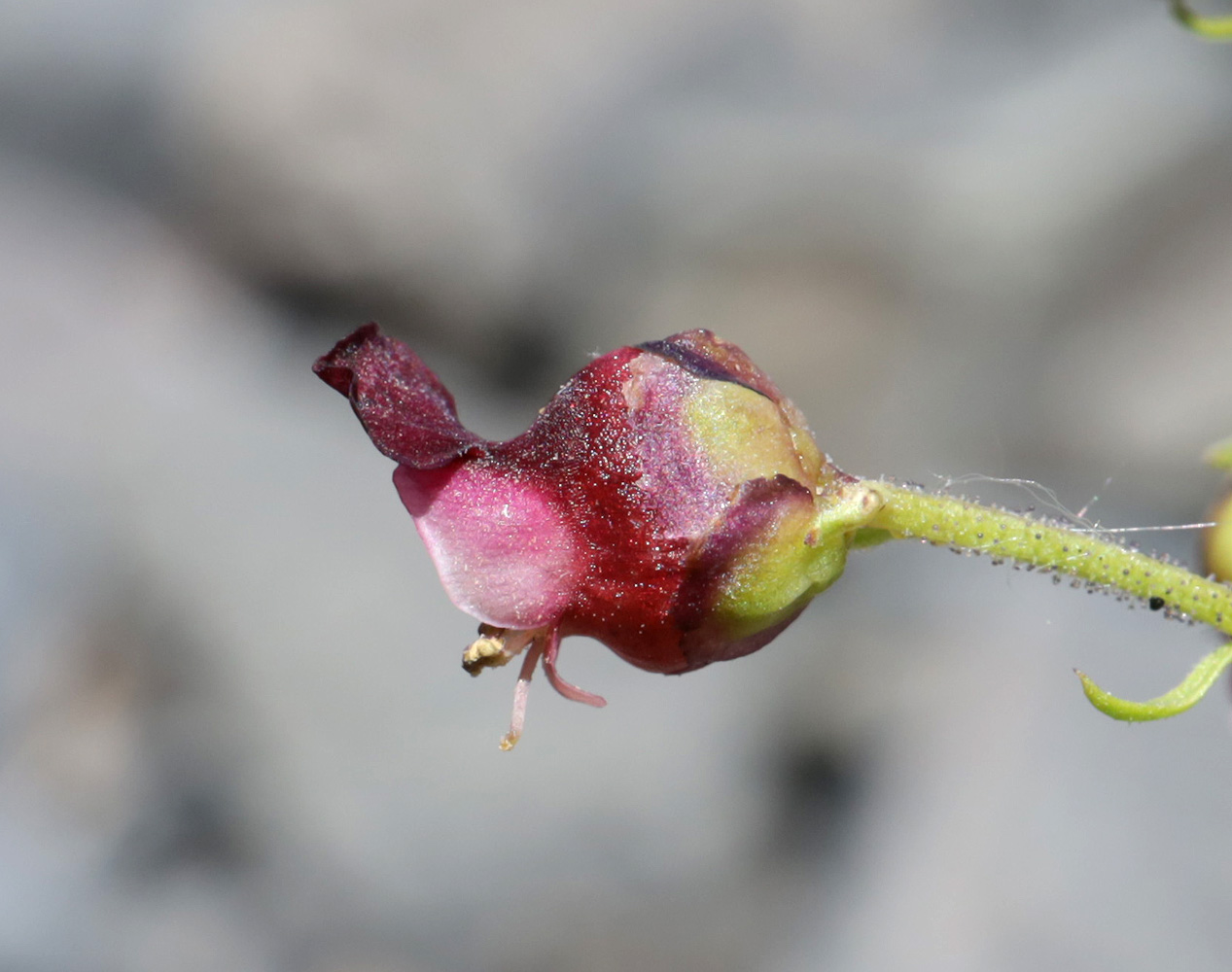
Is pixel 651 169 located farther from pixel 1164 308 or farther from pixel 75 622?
pixel 75 622

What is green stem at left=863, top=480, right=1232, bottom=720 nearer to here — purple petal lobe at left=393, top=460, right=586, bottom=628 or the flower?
the flower

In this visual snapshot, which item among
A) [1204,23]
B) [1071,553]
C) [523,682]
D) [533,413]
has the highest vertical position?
[533,413]

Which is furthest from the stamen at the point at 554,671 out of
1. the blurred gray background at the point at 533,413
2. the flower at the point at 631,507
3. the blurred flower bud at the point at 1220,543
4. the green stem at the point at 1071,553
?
the blurred gray background at the point at 533,413

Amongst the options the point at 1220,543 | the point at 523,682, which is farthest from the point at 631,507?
the point at 1220,543

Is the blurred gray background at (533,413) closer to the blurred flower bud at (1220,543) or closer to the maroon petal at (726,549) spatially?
the blurred flower bud at (1220,543)

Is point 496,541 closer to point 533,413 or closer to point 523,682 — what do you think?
point 523,682

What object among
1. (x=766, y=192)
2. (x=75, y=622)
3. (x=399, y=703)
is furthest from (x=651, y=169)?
(x=75, y=622)
